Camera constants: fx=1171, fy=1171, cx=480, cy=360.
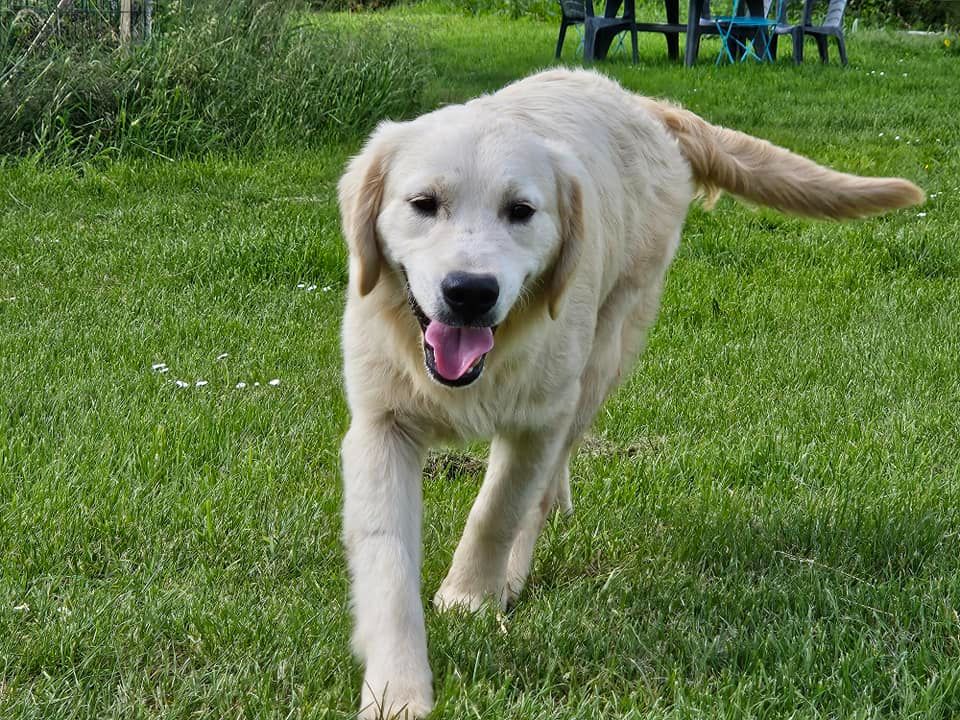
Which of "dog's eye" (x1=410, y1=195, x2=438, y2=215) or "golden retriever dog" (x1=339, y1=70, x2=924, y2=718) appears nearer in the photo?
"golden retriever dog" (x1=339, y1=70, x2=924, y2=718)

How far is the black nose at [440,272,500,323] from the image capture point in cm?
249

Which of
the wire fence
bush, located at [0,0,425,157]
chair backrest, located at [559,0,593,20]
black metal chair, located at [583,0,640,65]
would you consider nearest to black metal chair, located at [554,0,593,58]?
chair backrest, located at [559,0,593,20]

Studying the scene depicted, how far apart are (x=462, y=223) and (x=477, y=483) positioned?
48.3 inches

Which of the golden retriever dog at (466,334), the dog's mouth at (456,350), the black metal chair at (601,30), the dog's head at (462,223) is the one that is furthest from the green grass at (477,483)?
the black metal chair at (601,30)

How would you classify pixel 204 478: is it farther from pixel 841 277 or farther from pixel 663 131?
pixel 841 277

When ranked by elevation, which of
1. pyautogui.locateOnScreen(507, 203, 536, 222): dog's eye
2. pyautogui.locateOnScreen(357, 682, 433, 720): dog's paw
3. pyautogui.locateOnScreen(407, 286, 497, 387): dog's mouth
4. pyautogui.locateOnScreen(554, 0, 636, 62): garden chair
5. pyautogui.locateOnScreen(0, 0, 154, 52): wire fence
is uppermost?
pyautogui.locateOnScreen(507, 203, 536, 222): dog's eye

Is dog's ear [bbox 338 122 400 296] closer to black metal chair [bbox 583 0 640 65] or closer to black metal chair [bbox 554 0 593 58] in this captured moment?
black metal chair [bbox 583 0 640 65]

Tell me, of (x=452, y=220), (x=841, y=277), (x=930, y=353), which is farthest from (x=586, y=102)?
(x=841, y=277)

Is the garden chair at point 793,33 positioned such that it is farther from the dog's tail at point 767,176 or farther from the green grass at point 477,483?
the dog's tail at point 767,176

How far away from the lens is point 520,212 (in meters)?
2.74

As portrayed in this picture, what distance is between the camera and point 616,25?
13602 mm

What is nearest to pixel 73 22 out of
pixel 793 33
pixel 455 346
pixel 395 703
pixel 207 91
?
pixel 207 91

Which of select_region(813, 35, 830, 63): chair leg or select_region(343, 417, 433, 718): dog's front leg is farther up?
select_region(343, 417, 433, 718): dog's front leg

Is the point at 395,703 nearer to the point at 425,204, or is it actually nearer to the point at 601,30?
the point at 425,204
